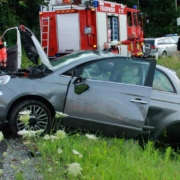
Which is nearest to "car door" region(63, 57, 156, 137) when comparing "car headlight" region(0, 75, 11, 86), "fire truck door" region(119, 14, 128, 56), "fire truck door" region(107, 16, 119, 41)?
"car headlight" region(0, 75, 11, 86)

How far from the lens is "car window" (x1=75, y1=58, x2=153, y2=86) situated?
6.16 metres

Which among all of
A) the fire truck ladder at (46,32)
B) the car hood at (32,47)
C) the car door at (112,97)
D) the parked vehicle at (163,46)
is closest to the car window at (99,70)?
the car door at (112,97)

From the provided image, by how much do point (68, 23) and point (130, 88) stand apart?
10.7 meters

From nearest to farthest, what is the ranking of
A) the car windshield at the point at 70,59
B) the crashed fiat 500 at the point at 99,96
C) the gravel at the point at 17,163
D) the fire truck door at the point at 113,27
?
1. the gravel at the point at 17,163
2. the crashed fiat 500 at the point at 99,96
3. the car windshield at the point at 70,59
4. the fire truck door at the point at 113,27

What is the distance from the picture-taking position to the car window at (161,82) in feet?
20.1

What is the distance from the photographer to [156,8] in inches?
1690

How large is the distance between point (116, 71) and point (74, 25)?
405 inches

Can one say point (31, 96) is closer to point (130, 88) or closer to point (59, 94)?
point (59, 94)

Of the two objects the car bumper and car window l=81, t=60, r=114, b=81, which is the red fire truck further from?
the car bumper

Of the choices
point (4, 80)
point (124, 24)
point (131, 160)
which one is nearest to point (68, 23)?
point (124, 24)

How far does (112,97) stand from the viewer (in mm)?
6008

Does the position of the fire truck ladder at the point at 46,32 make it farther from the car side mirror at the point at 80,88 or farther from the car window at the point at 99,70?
the car side mirror at the point at 80,88

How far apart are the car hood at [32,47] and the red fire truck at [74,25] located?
8.94 m

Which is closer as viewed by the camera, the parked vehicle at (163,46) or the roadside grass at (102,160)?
the roadside grass at (102,160)
